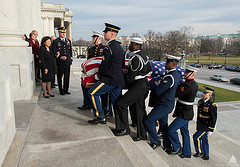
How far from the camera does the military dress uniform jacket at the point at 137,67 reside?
11.5ft

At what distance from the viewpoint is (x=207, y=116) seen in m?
4.58

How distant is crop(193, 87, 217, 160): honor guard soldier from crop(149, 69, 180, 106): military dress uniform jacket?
4.86 feet

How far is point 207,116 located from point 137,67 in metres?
2.34

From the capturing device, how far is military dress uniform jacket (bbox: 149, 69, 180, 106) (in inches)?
137

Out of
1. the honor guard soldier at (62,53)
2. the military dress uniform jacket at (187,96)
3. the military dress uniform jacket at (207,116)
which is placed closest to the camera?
the military dress uniform jacket at (187,96)

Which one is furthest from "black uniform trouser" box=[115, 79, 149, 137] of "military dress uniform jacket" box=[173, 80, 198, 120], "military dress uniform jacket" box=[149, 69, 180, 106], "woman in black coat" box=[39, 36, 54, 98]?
"woman in black coat" box=[39, 36, 54, 98]

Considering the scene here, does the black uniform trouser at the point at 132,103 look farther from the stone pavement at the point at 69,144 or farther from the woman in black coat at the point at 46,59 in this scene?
the woman in black coat at the point at 46,59

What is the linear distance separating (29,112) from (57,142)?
1.45m

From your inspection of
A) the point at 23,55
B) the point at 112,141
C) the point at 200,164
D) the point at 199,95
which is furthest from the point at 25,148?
the point at 199,95

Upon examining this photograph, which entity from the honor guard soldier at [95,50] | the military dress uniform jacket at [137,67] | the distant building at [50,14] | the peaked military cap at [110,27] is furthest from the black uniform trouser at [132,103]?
the distant building at [50,14]

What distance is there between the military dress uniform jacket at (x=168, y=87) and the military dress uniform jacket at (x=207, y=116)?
1472 mm

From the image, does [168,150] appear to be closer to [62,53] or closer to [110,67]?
[110,67]

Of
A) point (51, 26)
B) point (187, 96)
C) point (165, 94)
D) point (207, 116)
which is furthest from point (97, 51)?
point (51, 26)

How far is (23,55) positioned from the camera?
15.7 ft
